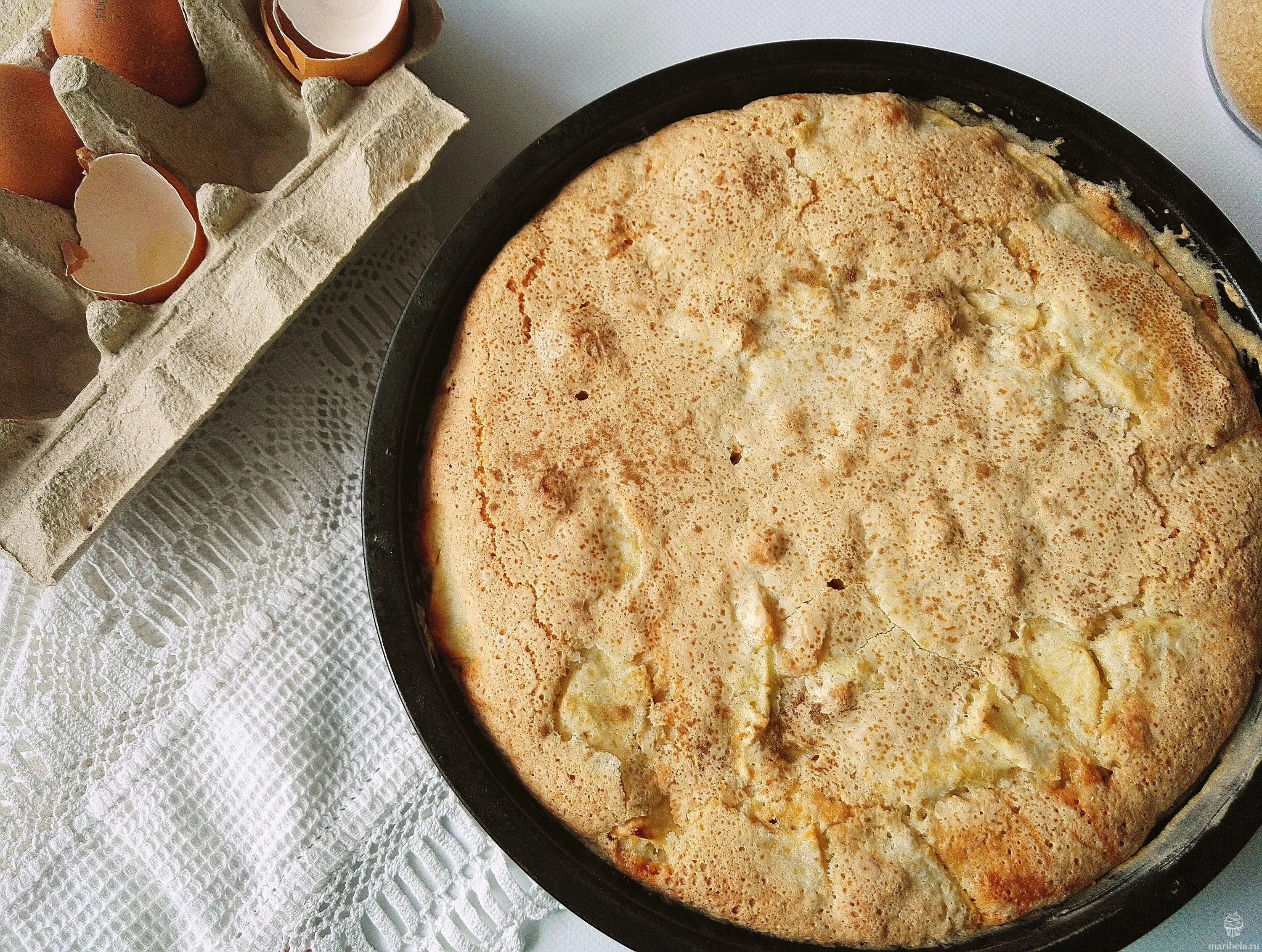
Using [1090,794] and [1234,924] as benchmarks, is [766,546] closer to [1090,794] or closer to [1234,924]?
[1090,794]

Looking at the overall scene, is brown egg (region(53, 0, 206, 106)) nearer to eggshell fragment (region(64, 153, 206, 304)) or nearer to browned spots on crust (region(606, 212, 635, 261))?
eggshell fragment (region(64, 153, 206, 304))

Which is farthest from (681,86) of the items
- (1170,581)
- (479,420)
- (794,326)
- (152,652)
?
(152,652)

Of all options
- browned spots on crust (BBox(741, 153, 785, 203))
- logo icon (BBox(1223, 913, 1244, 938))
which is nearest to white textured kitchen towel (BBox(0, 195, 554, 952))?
browned spots on crust (BBox(741, 153, 785, 203))

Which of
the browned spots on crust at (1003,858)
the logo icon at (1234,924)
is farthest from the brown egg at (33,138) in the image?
the logo icon at (1234,924)

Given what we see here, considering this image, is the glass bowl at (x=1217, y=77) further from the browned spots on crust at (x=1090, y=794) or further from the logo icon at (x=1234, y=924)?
the logo icon at (x=1234, y=924)

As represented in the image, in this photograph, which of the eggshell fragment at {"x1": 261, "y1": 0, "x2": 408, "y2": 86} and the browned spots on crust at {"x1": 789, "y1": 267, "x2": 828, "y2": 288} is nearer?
the browned spots on crust at {"x1": 789, "y1": 267, "x2": 828, "y2": 288}

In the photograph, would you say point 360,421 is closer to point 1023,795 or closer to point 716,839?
point 716,839

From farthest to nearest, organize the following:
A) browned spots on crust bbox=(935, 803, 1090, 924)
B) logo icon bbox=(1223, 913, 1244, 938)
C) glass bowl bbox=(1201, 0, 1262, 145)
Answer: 1. glass bowl bbox=(1201, 0, 1262, 145)
2. logo icon bbox=(1223, 913, 1244, 938)
3. browned spots on crust bbox=(935, 803, 1090, 924)
